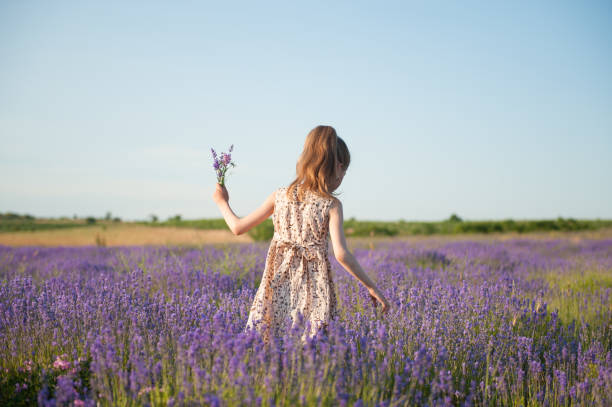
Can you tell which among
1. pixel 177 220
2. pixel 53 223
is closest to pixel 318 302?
pixel 53 223

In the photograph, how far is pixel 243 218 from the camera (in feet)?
8.82

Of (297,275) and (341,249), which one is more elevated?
(341,249)

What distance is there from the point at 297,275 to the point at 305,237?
0.23m

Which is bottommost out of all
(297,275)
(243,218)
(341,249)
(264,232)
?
(264,232)

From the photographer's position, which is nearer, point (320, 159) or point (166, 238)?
point (320, 159)

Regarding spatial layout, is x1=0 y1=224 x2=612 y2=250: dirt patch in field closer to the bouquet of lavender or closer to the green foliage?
the green foliage

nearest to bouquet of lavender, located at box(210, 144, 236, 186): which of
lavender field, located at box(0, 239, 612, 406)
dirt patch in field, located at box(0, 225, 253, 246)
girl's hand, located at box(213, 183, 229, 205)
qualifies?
girl's hand, located at box(213, 183, 229, 205)

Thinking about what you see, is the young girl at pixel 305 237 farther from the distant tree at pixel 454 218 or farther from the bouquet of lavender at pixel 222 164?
the distant tree at pixel 454 218

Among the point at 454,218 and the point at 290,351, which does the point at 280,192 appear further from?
the point at 454,218

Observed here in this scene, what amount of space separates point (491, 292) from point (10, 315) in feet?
13.1

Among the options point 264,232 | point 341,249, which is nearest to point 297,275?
point 341,249

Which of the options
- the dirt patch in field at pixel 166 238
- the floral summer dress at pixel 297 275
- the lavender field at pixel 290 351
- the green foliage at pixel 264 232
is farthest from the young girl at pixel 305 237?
the green foliage at pixel 264 232

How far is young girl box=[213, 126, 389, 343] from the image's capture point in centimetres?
258

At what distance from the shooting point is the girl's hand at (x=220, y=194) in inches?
110
